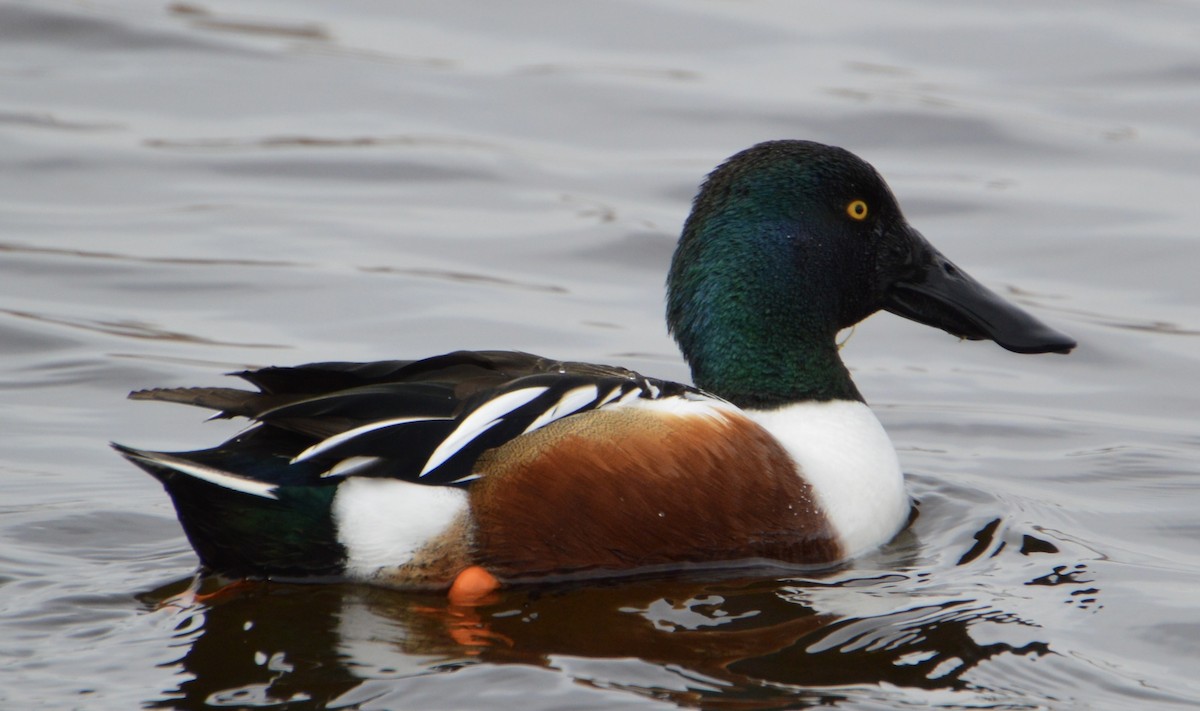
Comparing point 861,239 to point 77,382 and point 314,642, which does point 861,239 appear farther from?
point 77,382

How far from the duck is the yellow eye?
0.39m

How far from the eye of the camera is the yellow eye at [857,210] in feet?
18.1

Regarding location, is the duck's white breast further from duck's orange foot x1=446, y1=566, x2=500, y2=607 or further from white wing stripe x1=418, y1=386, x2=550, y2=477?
duck's orange foot x1=446, y1=566, x2=500, y2=607

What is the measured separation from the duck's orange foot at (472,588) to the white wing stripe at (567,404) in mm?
392

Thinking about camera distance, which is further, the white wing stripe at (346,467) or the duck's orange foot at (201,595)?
the duck's orange foot at (201,595)

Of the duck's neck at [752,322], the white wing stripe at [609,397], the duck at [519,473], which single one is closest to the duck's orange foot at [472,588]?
the duck at [519,473]

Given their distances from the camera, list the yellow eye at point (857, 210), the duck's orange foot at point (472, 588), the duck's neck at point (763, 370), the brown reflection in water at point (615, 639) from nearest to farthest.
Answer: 1. the brown reflection in water at point (615, 639)
2. the duck's orange foot at point (472, 588)
3. the duck's neck at point (763, 370)
4. the yellow eye at point (857, 210)

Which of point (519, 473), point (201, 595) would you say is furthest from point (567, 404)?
point (201, 595)

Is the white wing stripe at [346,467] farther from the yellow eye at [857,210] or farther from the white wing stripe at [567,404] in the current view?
the yellow eye at [857,210]

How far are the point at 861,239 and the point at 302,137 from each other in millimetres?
5750

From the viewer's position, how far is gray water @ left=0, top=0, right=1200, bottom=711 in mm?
4410

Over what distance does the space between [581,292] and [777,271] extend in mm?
2967

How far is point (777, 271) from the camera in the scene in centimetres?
544

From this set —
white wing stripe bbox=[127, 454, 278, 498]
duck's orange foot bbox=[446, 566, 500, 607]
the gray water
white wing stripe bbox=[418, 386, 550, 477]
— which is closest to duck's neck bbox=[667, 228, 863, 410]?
the gray water
